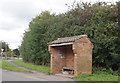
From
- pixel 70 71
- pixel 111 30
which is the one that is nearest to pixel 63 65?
pixel 70 71

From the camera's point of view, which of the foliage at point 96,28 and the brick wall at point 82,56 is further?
the foliage at point 96,28

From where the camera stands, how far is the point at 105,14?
543 inches

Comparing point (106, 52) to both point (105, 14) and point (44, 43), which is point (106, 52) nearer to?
point (105, 14)

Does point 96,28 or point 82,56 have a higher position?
point 96,28

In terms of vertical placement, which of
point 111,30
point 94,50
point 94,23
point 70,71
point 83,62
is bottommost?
point 70,71

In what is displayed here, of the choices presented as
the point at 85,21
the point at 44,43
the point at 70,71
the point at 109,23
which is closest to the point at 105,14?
the point at 109,23

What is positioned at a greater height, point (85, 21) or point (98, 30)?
point (85, 21)

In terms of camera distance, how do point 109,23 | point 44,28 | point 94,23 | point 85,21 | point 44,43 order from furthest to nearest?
point 44,28, point 44,43, point 85,21, point 94,23, point 109,23

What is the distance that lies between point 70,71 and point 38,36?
9735 millimetres

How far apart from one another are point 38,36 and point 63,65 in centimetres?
885

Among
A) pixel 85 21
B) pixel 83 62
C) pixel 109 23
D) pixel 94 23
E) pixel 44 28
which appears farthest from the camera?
pixel 44 28

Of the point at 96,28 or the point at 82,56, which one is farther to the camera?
the point at 96,28

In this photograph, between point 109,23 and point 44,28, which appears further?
point 44,28

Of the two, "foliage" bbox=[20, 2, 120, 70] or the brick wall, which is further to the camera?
"foliage" bbox=[20, 2, 120, 70]
